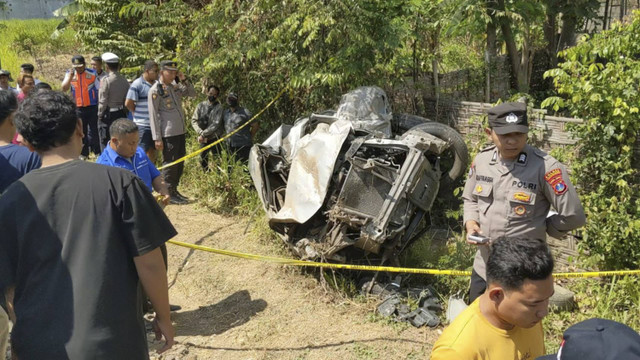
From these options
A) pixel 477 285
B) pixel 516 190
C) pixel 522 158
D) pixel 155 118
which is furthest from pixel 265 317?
pixel 155 118

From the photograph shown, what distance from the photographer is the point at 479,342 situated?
208 centimetres

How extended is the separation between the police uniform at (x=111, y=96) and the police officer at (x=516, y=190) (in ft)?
21.0

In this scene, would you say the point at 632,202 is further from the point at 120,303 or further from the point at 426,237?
the point at 120,303

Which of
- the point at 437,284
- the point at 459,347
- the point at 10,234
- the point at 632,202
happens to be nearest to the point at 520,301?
the point at 459,347

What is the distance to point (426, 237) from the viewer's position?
6.41 meters

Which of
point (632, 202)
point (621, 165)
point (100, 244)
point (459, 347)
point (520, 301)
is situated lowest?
point (632, 202)

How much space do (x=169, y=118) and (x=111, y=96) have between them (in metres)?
1.49

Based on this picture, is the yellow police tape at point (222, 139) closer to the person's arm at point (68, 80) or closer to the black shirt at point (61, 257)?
the person's arm at point (68, 80)

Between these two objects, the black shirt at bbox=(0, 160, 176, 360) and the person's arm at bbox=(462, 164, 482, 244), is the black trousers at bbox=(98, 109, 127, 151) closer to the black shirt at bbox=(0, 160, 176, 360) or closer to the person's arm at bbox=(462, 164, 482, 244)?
the person's arm at bbox=(462, 164, 482, 244)

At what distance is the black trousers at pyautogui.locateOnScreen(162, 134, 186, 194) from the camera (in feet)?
25.6

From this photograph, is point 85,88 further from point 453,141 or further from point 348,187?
point 453,141

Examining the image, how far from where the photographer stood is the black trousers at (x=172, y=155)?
308 inches

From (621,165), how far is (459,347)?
3.99 metres

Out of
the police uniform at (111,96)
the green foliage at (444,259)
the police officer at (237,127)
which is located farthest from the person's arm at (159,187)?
the police uniform at (111,96)
